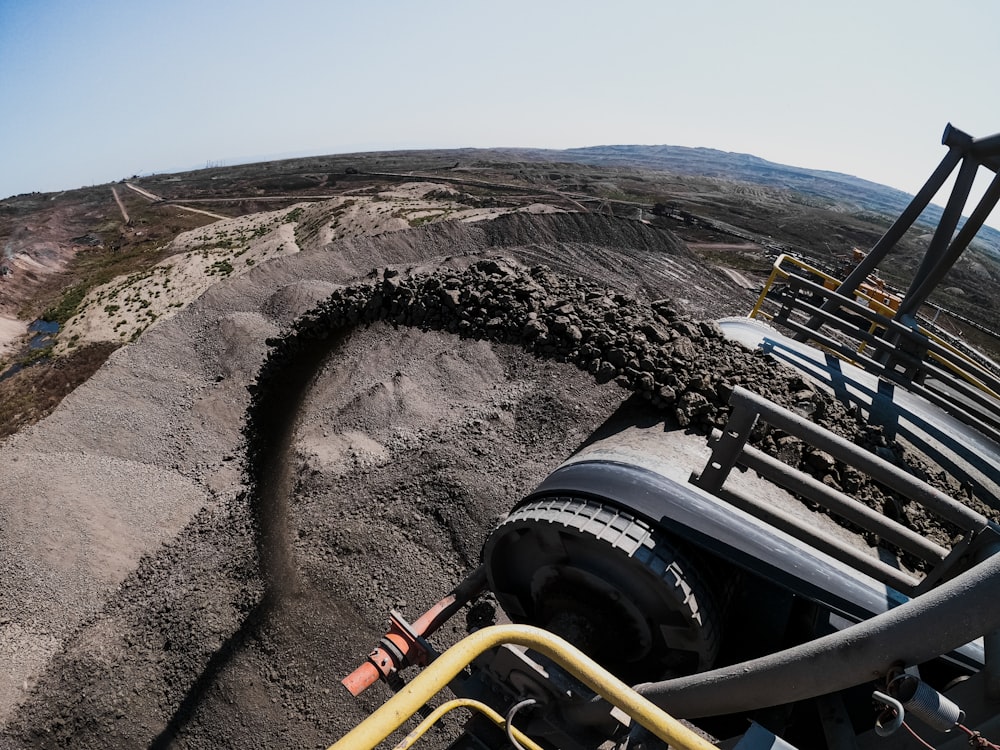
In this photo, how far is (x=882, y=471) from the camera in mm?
3330

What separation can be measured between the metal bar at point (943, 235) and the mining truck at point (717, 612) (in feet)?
15.8

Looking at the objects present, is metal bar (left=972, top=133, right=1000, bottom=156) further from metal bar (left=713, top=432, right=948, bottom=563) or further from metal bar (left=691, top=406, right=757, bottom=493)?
metal bar (left=691, top=406, right=757, bottom=493)

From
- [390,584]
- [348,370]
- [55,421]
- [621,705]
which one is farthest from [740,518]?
[55,421]

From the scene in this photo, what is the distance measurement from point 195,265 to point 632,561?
82.0 ft

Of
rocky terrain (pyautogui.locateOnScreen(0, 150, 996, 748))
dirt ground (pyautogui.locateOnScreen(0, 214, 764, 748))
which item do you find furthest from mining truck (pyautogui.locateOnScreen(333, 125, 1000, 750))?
dirt ground (pyautogui.locateOnScreen(0, 214, 764, 748))

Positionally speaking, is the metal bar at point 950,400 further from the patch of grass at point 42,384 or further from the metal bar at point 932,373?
the patch of grass at point 42,384

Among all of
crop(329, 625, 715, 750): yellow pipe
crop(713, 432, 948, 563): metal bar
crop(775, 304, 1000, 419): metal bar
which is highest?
crop(775, 304, 1000, 419): metal bar

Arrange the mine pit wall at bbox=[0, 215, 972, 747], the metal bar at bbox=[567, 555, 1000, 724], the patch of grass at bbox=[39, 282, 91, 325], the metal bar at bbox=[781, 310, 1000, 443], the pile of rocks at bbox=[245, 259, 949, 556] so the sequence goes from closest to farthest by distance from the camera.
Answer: the metal bar at bbox=[567, 555, 1000, 724], the pile of rocks at bbox=[245, 259, 949, 556], the mine pit wall at bbox=[0, 215, 972, 747], the metal bar at bbox=[781, 310, 1000, 443], the patch of grass at bbox=[39, 282, 91, 325]

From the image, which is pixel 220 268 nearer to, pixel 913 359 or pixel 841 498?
pixel 913 359

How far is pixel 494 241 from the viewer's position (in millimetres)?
18297

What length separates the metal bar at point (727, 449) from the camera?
11.7ft

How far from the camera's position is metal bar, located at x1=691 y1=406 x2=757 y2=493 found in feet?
11.7

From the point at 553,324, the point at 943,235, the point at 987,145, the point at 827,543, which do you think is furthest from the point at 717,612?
the point at 987,145

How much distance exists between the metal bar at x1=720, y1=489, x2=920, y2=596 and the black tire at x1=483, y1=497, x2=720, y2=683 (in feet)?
2.44
